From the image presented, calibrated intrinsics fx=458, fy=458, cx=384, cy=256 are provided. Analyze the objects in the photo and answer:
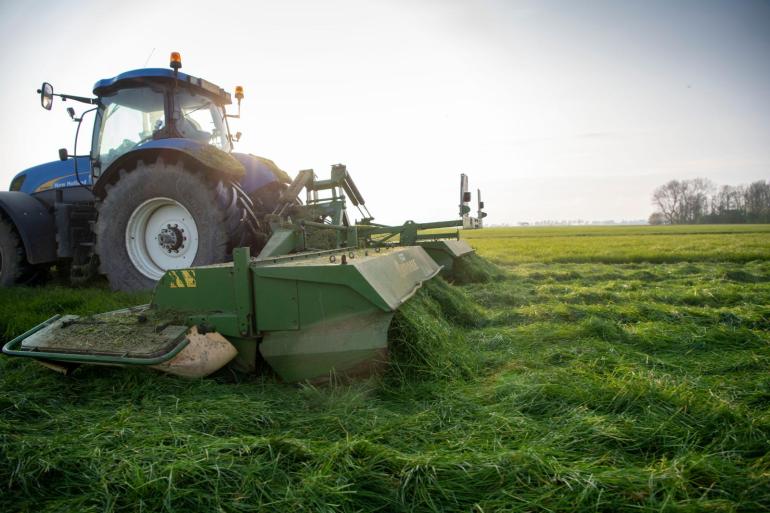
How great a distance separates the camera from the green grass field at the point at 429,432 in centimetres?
154

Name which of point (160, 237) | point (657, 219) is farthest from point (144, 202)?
point (657, 219)

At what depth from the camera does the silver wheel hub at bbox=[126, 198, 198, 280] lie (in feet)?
14.4

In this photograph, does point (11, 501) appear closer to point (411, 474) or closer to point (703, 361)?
point (411, 474)

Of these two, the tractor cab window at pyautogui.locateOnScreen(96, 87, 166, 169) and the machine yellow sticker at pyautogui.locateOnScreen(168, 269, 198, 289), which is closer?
the machine yellow sticker at pyautogui.locateOnScreen(168, 269, 198, 289)

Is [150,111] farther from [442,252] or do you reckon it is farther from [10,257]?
[442,252]

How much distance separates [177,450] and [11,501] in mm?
537

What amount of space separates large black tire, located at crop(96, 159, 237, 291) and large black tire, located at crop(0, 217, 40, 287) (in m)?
1.97

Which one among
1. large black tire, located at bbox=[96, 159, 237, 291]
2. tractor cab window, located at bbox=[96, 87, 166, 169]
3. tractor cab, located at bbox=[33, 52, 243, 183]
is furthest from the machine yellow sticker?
tractor cab window, located at bbox=[96, 87, 166, 169]

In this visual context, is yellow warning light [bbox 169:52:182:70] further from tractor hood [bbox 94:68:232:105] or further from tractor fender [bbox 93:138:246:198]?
tractor fender [bbox 93:138:246:198]

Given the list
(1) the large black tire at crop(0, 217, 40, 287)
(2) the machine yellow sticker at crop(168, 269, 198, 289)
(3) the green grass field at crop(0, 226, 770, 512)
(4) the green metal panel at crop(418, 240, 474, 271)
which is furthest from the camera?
(4) the green metal panel at crop(418, 240, 474, 271)

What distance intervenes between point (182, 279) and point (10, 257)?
4.40 metres

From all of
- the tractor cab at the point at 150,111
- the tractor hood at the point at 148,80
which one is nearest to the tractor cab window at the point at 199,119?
the tractor cab at the point at 150,111

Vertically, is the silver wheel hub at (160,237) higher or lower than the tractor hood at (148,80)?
lower

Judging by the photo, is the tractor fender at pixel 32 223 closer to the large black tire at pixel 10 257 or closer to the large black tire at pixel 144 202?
the large black tire at pixel 10 257
